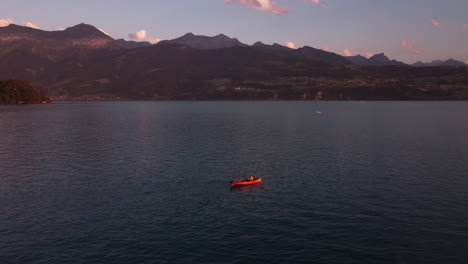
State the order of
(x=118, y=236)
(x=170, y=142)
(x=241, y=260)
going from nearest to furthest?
(x=241, y=260), (x=118, y=236), (x=170, y=142)

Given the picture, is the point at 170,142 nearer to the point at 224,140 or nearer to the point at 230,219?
the point at 224,140

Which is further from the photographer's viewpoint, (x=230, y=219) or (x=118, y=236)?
(x=230, y=219)

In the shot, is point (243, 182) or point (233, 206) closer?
point (233, 206)

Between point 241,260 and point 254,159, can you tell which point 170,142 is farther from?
point 241,260

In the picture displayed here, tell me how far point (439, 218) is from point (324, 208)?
16482 millimetres

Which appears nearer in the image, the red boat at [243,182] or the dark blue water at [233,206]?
the dark blue water at [233,206]

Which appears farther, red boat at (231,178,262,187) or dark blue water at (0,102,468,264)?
red boat at (231,178,262,187)

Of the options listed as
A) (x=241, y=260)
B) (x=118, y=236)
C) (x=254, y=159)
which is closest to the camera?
(x=241, y=260)

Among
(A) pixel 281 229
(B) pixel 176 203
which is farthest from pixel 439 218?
(B) pixel 176 203

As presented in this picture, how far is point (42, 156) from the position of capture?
10438cm

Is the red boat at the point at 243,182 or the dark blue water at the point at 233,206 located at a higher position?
the red boat at the point at 243,182

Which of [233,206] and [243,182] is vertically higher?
[243,182]

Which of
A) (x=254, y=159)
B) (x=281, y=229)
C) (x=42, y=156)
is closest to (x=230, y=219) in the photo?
(x=281, y=229)

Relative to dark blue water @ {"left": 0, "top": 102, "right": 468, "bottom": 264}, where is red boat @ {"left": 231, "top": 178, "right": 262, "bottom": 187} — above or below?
above
